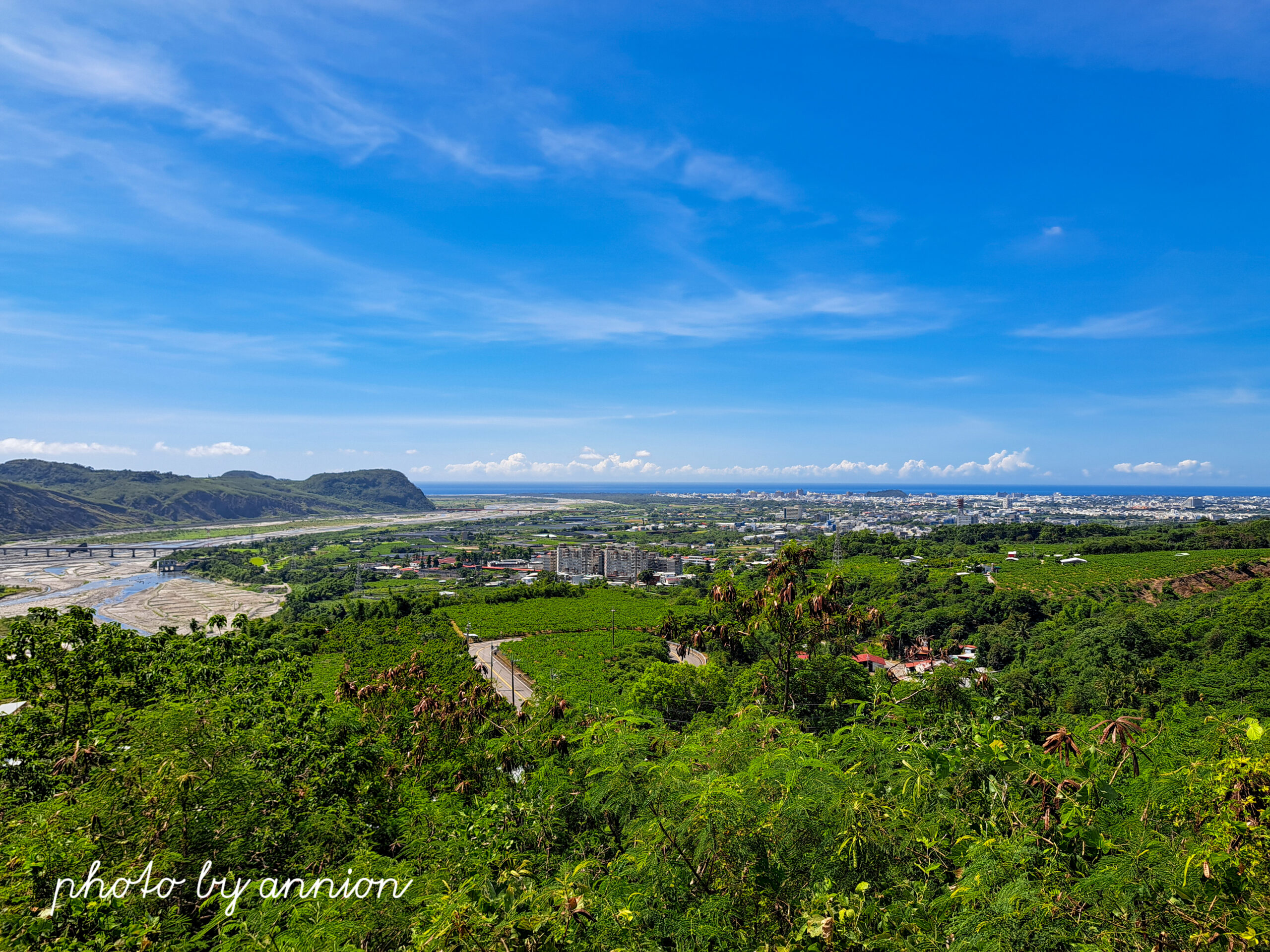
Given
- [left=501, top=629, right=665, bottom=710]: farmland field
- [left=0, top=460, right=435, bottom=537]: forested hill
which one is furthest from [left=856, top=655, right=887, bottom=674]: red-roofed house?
[left=0, top=460, right=435, bottom=537]: forested hill

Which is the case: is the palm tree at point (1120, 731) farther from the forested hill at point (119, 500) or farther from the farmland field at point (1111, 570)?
the forested hill at point (119, 500)

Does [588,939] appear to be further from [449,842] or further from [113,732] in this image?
[113,732]

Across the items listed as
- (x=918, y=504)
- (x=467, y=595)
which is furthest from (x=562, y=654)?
(x=918, y=504)

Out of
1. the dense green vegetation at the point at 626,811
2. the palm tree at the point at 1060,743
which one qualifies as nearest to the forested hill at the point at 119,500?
the dense green vegetation at the point at 626,811

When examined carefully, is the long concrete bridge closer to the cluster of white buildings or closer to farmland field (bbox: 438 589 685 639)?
the cluster of white buildings

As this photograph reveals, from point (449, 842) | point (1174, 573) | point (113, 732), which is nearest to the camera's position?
point (449, 842)
